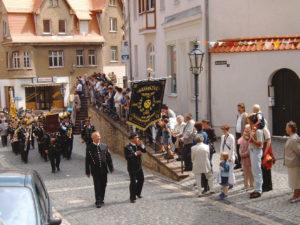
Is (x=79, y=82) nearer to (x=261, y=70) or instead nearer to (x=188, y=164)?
(x=261, y=70)

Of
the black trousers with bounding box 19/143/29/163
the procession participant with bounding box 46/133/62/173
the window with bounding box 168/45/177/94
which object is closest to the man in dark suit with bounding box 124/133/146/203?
the procession participant with bounding box 46/133/62/173

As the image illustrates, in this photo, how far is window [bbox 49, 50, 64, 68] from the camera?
2005 inches

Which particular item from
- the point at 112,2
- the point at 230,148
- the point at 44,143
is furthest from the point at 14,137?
the point at 112,2

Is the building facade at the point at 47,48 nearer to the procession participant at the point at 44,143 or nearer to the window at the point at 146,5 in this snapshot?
the window at the point at 146,5

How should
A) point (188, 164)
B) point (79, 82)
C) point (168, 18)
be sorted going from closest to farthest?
point (188, 164), point (168, 18), point (79, 82)

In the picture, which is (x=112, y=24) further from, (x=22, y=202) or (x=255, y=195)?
(x=22, y=202)

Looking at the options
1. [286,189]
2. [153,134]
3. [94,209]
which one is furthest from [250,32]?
[94,209]

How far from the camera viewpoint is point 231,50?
20.7m

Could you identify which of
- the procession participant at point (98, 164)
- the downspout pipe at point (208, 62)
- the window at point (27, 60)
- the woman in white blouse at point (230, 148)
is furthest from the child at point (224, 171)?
the window at point (27, 60)

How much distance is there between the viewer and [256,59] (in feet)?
66.1

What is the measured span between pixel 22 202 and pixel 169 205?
617 cm

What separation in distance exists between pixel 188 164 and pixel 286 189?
365 centimetres

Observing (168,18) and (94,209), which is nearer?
(94,209)

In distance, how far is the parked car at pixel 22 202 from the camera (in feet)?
23.2
